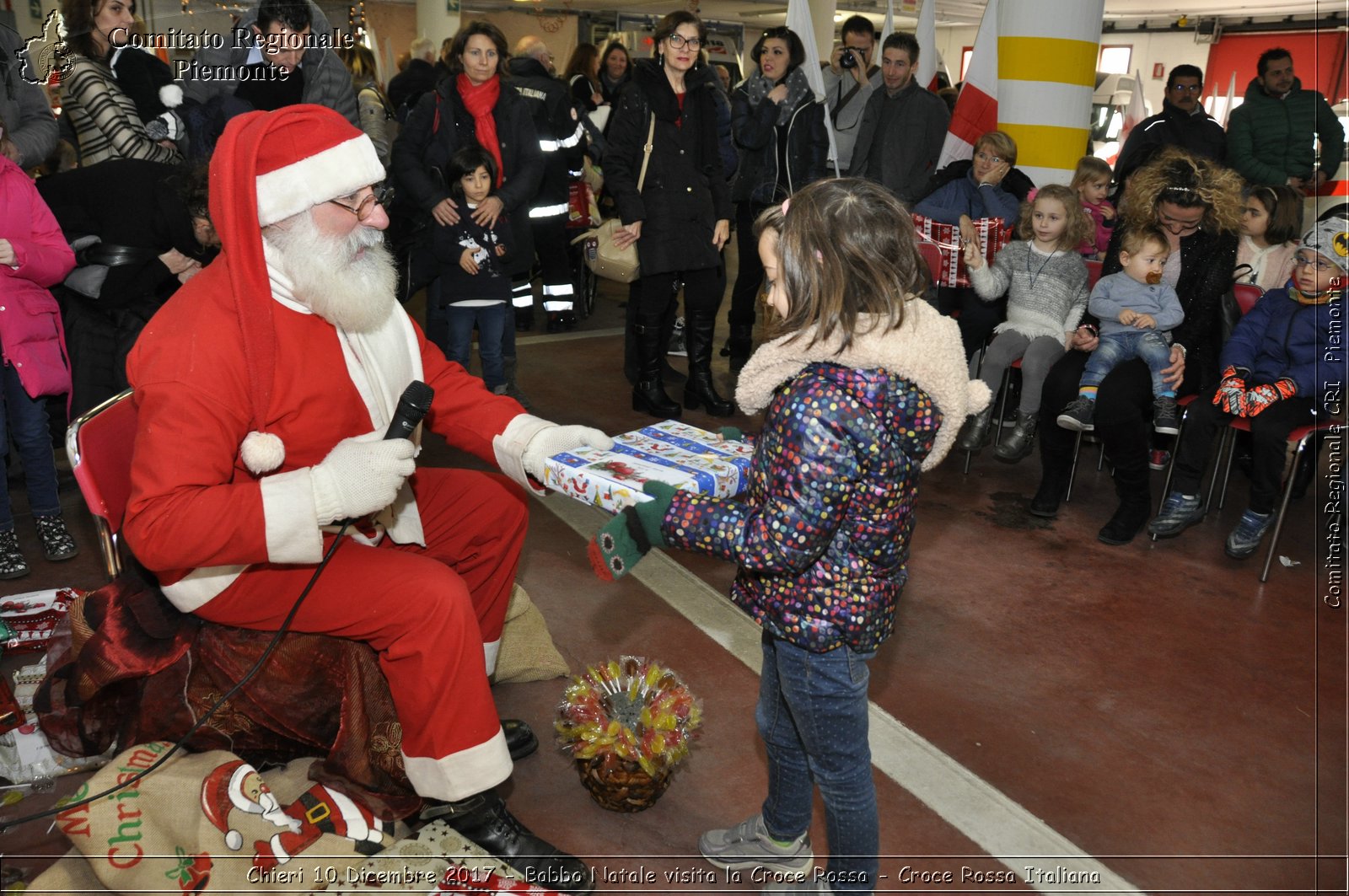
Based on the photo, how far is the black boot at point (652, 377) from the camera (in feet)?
19.0

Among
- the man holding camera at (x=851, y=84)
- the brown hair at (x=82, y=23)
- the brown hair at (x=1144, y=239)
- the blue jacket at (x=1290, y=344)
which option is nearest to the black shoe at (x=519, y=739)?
the blue jacket at (x=1290, y=344)

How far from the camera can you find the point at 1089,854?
264 cm

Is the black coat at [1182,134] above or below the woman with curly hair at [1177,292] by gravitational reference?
above

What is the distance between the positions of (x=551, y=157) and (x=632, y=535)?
544 cm

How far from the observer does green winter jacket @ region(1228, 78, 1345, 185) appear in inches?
302

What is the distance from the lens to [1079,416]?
4730 millimetres

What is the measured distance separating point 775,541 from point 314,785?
4.46 ft

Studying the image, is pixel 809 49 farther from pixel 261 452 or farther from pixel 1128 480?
pixel 261 452

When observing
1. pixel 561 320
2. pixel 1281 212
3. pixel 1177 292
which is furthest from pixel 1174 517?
pixel 561 320

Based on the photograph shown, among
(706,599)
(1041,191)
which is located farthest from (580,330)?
(706,599)

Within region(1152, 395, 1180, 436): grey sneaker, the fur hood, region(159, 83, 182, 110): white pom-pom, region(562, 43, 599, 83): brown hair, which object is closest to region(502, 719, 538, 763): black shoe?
the fur hood

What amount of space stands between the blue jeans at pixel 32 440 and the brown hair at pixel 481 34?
280 cm

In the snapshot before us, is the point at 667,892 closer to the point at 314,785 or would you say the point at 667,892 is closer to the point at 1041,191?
the point at 314,785

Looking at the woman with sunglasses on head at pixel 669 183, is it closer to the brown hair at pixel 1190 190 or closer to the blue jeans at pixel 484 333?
the blue jeans at pixel 484 333
